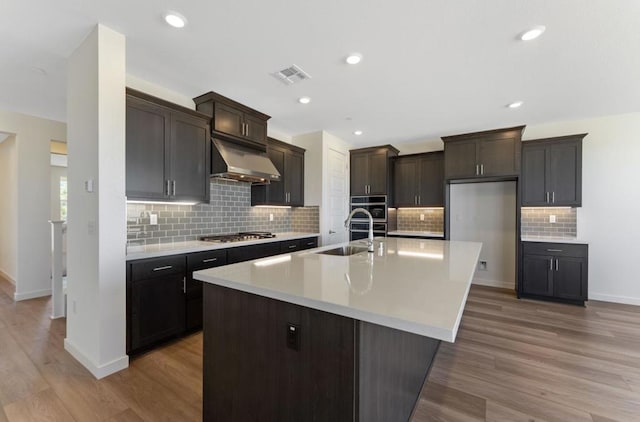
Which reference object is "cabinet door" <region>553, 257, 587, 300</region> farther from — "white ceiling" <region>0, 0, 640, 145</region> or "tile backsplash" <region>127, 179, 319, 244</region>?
"tile backsplash" <region>127, 179, 319, 244</region>

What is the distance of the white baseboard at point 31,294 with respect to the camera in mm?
3834

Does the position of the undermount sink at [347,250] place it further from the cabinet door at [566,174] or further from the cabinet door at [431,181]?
the cabinet door at [566,174]

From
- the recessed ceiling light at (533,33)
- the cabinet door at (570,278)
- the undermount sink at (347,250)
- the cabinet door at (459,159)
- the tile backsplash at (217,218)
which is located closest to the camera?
the recessed ceiling light at (533,33)

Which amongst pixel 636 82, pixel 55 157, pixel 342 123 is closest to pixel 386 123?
pixel 342 123

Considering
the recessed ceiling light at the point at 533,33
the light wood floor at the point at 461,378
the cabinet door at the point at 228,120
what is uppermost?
the recessed ceiling light at the point at 533,33

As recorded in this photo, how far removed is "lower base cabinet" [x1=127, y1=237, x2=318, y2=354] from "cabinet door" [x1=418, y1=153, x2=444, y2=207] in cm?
367

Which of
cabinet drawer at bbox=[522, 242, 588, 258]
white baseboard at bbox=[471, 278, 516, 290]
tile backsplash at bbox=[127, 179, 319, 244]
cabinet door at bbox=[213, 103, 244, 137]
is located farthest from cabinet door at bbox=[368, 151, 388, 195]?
cabinet door at bbox=[213, 103, 244, 137]

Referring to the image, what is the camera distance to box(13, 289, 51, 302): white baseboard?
3.83 metres

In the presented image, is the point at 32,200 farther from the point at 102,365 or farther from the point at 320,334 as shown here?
the point at 320,334

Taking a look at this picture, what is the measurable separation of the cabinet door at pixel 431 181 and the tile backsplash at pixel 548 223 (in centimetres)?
129

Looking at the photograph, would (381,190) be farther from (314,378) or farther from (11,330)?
(11,330)

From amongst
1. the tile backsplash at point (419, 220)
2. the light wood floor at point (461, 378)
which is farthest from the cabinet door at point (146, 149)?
the tile backsplash at point (419, 220)

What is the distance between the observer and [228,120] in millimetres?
3324

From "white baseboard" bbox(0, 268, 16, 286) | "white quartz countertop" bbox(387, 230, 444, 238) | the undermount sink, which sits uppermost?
the undermount sink
